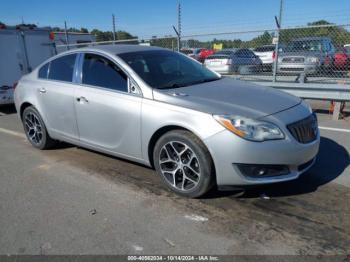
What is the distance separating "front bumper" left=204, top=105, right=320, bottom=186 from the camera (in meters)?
3.21

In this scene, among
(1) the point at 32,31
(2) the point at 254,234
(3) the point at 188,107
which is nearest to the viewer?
(2) the point at 254,234

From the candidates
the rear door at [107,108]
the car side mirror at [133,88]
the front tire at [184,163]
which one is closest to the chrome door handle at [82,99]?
the rear door at [107,108]

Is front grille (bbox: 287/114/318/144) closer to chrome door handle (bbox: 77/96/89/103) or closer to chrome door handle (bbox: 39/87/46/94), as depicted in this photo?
chrome door handle (bbox: 77/96/89/103)

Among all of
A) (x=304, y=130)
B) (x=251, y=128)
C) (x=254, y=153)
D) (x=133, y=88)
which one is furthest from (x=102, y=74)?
(x=304, y=130)

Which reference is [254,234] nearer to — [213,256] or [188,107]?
[213,256]

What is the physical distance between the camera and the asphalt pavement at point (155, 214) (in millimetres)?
2846

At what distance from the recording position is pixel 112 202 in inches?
143

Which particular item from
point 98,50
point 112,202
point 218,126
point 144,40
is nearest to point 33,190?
point 112,202

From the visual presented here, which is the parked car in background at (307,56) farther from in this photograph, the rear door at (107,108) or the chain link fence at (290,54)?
the rear door at (107,108)

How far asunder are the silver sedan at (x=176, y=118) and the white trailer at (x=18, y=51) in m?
4.75

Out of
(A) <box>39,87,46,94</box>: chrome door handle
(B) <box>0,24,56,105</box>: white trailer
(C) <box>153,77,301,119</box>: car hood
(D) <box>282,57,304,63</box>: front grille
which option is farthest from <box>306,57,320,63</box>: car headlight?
(B) <box>0,24,56,105</box>: white trailer

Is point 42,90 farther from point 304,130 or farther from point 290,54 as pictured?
point 290,54

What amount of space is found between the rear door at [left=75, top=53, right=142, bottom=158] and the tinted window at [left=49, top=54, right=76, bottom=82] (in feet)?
0.81

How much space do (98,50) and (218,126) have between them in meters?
2.14
